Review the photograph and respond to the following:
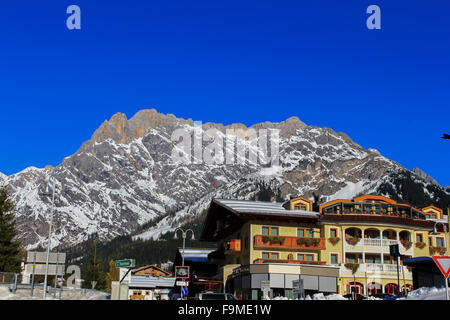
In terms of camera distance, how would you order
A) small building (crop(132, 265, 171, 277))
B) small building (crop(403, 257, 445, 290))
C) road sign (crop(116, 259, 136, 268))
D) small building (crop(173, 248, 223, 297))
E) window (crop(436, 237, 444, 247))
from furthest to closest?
small building (crop(132, 265, 171, 277)), small building (crop(173, 248, 223, 297)), window (crop(436, 237, 444, 247)), road sign (crop(116, 259, 136, 268)), small building (crop(403, 257, 445, 290))

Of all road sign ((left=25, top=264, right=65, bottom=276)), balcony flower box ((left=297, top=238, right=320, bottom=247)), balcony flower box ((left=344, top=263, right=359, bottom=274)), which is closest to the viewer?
road sign ((left=25, top=264, right=65, bottom=276))

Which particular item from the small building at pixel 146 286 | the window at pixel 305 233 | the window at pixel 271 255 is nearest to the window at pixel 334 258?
the window at pixel 305 233

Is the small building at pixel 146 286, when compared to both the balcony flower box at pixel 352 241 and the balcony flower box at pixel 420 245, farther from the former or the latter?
the balcony flower box at pixel 420 245

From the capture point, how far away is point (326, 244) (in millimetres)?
62688

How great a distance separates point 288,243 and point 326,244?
16.3 ft

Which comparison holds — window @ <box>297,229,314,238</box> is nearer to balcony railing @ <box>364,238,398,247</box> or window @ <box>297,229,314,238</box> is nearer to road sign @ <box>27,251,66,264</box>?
balcony railing @ <box>364,238,398,247</box>

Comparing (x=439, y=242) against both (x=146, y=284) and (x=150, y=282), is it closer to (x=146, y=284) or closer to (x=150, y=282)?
(x=146, y=284)

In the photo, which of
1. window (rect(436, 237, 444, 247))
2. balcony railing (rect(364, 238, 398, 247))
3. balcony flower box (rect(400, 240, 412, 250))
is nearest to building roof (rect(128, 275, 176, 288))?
balcony railing (rect(364, 238, 398, 247))

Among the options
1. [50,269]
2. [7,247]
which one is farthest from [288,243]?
[7,247]

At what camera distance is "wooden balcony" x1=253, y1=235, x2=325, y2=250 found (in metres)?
59.9
